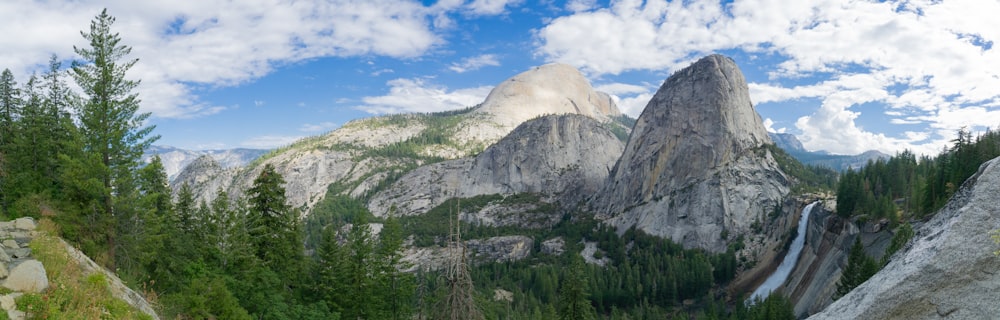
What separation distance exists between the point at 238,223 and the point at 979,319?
35432 mm

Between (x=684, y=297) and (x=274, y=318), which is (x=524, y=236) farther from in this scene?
(x=274, y=318)

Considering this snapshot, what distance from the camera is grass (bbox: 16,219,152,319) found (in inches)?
440

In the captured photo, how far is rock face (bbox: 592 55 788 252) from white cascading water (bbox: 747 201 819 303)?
30105mm

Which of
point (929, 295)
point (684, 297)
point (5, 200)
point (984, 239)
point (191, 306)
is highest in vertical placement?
point (5, 200)

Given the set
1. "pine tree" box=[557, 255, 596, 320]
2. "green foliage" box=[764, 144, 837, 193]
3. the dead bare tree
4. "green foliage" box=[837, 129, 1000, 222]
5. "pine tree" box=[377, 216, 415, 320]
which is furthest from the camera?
"green foliage" box=[764, 144, 837, 193]

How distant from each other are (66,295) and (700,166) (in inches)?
5905

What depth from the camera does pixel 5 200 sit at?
25.3m

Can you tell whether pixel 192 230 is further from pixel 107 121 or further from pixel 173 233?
pixel 107 121

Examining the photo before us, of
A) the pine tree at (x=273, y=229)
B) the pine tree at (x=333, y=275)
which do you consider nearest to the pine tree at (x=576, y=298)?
the pine tree at (x=333, y=275)

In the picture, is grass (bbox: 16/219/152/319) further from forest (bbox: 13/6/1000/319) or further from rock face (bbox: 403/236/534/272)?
rock face (bbox: 403/236/534/272)

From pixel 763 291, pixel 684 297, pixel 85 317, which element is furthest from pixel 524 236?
pixel 85 317

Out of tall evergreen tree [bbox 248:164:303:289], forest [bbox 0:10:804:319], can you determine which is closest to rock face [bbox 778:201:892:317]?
forest [bbox 0:10:804:319]

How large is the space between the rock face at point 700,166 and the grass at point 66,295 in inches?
5261

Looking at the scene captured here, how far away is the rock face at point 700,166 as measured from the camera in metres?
131
